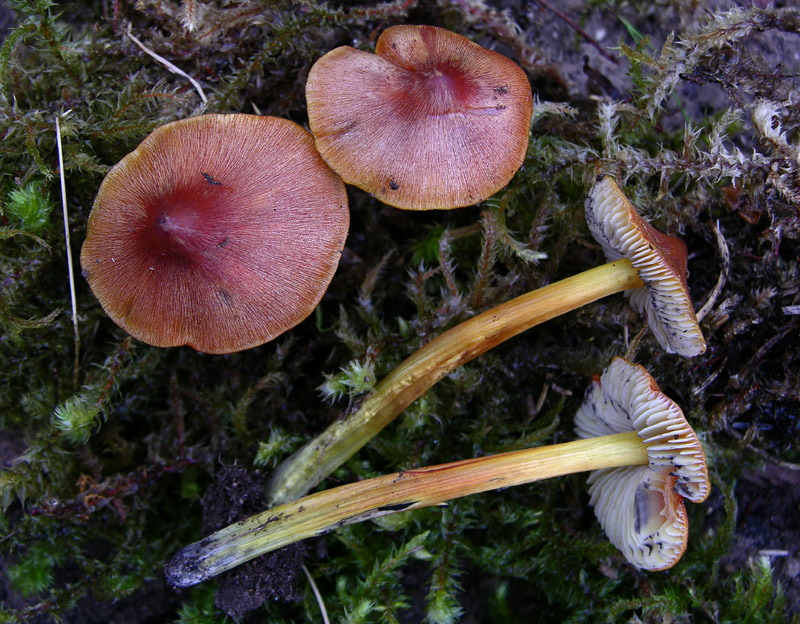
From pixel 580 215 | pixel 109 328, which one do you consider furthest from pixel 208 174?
pixel 580 215

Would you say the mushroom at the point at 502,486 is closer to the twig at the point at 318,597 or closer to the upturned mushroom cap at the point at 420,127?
the twig at the point at 318,597

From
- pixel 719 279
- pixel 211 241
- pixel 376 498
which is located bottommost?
pixel 376 498

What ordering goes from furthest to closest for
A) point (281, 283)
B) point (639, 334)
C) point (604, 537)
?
point (604, 537), point (639, 334), point (281, 283)

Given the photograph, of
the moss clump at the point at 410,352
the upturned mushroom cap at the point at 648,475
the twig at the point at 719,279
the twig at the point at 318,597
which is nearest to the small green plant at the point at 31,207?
the moss clump at the point at 410,352

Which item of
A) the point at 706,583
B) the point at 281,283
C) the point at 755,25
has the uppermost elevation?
the point at 755,25

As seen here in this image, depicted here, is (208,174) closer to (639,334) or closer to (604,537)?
(639,334)

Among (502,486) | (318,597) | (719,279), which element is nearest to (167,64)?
(502,486)

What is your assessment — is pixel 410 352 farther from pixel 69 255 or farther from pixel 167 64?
pixel 167 64

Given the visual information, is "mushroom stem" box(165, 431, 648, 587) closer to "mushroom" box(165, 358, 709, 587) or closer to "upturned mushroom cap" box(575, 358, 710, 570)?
"mushroom" box(165, 358, 709, 587)
